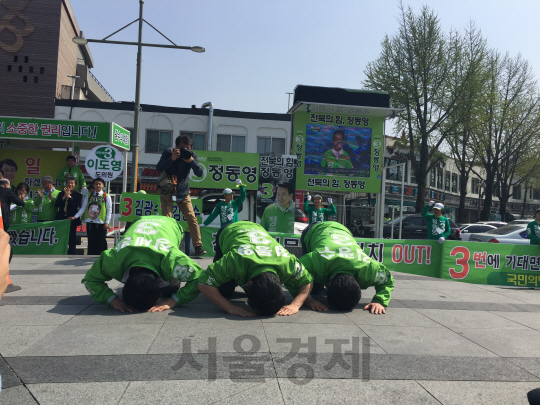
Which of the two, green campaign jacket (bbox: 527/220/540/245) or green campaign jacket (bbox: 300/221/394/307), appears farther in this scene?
green campaign jacket (bbox: 527/220/540/245)

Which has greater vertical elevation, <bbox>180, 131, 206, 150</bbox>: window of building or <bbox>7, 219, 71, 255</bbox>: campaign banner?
<bbox>180, 131, 206, 150</bbox>: window of building

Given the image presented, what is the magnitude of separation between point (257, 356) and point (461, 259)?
24.7 feet

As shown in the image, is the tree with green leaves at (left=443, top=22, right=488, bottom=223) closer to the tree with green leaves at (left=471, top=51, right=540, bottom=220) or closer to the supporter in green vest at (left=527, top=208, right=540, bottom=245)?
the tree with green leaves at (left=471, top=51, right=540, bottom=220)

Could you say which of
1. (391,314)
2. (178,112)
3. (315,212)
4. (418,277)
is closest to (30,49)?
(178,112)

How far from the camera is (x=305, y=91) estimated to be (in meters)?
14.5

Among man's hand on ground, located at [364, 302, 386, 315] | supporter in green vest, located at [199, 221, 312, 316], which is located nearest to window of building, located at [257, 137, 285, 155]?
man's hand on ground, located at [364, 302, 386, 315]

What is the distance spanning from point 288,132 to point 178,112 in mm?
7508

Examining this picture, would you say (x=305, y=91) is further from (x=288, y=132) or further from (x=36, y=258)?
(x=288, y=132)

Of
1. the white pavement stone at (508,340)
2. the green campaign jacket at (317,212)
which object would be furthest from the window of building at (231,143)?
the white pavement stone at (508,340)

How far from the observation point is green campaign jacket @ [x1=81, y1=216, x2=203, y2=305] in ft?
17.0

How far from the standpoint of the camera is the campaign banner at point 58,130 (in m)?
13.3

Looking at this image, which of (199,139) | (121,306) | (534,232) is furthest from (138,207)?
(199,139)

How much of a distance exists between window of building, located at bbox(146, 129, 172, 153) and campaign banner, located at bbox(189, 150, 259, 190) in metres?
18.7

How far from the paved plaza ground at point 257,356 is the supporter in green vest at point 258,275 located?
0.18 m
